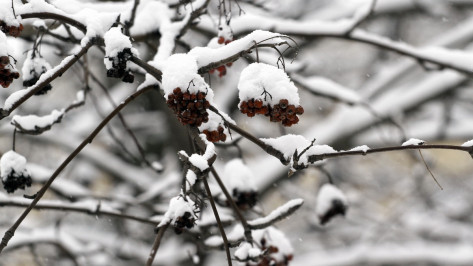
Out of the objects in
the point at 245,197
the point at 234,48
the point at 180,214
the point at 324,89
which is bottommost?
the point at 180,214

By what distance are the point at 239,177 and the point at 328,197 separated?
63cm

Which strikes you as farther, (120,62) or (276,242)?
(276,242)

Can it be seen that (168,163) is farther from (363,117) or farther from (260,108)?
(260,108)

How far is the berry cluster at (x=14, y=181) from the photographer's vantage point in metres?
1.97

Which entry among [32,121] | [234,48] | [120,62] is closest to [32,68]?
[32,121]

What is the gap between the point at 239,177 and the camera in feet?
7.88

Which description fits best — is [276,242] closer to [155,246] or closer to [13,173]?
[155,246]

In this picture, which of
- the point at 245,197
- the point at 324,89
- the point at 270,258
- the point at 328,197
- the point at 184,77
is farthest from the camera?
the point at 324,89

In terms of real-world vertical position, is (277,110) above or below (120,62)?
below

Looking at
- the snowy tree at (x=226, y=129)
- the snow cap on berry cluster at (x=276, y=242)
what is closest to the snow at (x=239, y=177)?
the snowy tree at (x=226, y=129)

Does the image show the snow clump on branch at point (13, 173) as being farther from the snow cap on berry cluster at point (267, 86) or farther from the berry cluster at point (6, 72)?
the snow cap on berry cluster at point (267, 86)

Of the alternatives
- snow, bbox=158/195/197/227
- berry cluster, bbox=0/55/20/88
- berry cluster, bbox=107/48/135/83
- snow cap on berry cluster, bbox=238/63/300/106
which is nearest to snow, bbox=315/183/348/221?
snow, bbox=158/195/197/227

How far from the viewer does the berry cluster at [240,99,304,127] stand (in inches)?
55.2

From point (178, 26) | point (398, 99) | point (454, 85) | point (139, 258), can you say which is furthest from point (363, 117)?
point (178, 26)
